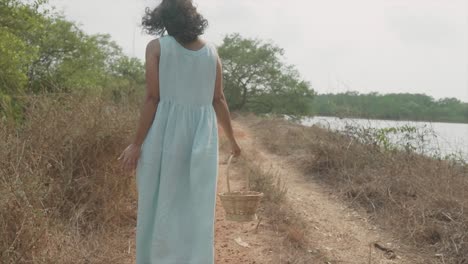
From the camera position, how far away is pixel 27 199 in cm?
294

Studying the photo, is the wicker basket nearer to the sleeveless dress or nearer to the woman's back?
the sleeveless dress

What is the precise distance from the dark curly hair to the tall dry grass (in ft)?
4.03

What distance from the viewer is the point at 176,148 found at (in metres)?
2.70

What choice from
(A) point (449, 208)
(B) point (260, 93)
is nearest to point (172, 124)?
(A) point (449, 208)

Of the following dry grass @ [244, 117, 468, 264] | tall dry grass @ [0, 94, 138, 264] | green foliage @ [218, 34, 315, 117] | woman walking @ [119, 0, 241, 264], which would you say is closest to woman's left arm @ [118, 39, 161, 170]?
woman walking @ [119, 0, 241, 264]

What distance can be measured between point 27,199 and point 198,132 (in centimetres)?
112

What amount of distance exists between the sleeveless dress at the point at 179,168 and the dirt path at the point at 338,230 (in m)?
1.89

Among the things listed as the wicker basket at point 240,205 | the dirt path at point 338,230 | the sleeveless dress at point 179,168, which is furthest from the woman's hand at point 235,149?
the dirt path at point 338,230

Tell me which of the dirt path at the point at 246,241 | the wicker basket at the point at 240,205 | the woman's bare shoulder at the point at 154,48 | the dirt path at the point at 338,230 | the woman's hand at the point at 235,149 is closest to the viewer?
the woman's bare shoulder at the point at 154,48

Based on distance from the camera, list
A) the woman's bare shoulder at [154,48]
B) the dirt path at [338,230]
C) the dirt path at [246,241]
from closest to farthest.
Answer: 1. the woman's bare shoulder at [154,48]
2. the dirt path at [246,241]
3. the dirt path at [338,230]

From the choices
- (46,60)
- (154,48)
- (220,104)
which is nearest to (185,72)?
(154,48)

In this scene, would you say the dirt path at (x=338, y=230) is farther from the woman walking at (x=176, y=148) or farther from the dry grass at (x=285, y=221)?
the woman walking at (x=176, y=148)

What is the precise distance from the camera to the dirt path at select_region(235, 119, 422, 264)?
451cm

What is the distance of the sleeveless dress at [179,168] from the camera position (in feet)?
8.84
